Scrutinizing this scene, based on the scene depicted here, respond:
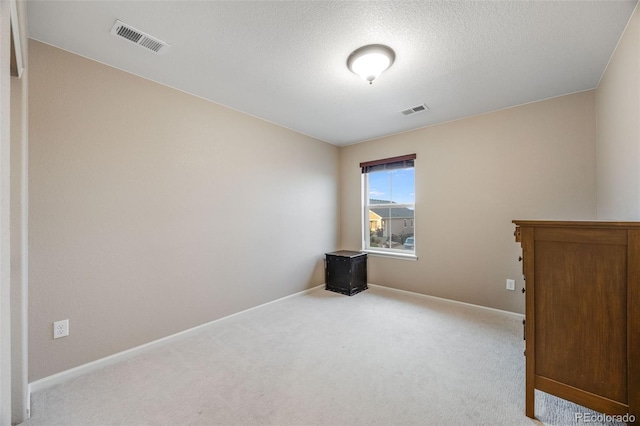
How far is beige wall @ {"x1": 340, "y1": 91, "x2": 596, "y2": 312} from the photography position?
9.01ft

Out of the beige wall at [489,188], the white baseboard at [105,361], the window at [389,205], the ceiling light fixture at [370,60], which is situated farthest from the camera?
the window at [389,205]

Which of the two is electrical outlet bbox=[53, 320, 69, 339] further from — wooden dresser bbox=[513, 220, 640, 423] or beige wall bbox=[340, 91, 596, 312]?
beige wall bbox=[340, 91, 596, 312]

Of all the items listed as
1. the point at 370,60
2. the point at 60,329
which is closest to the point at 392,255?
the point at 370,60

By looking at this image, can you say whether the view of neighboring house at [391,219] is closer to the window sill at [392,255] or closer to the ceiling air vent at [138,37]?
the window sill at [392,255]

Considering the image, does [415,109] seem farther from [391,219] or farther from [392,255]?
[392,255]

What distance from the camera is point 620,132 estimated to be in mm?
2002

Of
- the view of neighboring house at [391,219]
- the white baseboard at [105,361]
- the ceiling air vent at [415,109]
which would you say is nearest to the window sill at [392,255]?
the view of neighboring house at [391,219]

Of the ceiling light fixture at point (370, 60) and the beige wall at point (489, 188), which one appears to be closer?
the ceiling light fixture at point (370, 60)

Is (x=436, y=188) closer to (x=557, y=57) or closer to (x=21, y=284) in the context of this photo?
(x=557, y=57)

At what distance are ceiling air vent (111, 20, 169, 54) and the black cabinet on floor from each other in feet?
10.3

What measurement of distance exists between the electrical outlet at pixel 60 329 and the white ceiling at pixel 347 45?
6.73 feet

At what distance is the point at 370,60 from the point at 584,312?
2109 millimetres

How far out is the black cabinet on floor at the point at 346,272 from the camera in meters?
3.92

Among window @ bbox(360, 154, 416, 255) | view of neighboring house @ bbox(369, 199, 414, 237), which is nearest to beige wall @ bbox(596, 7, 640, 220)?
window @ bbox(360, 154, 416, 255)
